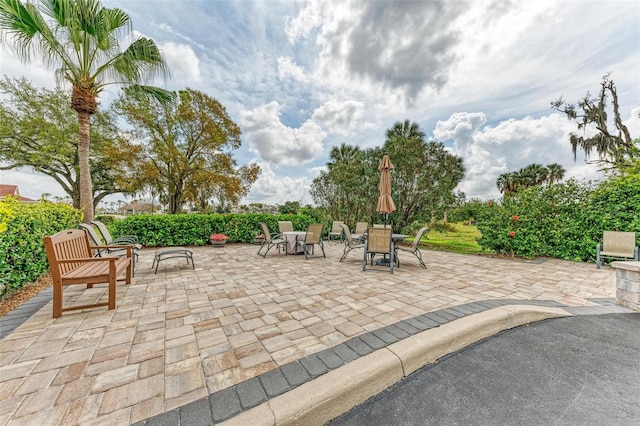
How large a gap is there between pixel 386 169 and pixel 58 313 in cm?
598

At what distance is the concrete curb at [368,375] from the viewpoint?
4.34 ft

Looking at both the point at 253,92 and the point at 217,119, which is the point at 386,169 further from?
the point at 217,119

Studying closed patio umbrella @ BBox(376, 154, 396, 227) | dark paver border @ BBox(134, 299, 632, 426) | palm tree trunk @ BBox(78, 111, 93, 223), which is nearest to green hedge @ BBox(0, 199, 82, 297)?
palm tree trunk @ BBox(78, 111, 93, 223)

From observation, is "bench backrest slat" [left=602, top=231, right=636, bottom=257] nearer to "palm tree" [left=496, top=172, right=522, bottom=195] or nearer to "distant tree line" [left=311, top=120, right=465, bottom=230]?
"distant tree line" [left=311, top=120, right=465, bottom=230]

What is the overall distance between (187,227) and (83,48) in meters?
5.46

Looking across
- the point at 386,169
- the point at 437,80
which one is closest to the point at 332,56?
the point at 437,80

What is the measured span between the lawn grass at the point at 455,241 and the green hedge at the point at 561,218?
94 cm

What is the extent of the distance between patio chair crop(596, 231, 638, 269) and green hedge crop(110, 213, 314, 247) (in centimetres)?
954

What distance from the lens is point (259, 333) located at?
7.43ft

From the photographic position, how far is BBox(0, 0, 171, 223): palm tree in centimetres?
503

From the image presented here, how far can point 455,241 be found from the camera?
11125 mm

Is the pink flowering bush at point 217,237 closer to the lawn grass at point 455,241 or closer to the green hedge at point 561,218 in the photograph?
the lawn grass at point 455,241

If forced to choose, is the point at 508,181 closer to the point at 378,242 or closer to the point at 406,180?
the point at 406,180

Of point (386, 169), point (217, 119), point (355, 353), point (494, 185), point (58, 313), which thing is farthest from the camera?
point (494, 185)
